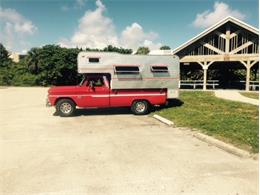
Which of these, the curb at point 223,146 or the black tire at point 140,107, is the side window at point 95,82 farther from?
the curb at point 223,146

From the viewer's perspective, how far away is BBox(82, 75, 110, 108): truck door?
1268 centimetres

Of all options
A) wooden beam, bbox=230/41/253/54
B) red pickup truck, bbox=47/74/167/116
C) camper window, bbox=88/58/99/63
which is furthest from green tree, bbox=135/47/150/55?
camper window, bbox=88/58/99/63

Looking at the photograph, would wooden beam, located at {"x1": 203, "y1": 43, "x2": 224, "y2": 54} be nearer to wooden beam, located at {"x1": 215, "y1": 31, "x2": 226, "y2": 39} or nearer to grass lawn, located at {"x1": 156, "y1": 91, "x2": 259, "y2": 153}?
wooden beam, located at {"x1": 215, "y1": 31, "x2": 226, "y2": 39}

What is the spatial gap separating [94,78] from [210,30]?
563 inches

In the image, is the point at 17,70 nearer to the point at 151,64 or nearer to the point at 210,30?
the point at 210,30

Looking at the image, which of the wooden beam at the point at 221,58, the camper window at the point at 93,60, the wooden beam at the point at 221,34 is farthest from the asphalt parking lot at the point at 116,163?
the wooden beam at the point at 221,34

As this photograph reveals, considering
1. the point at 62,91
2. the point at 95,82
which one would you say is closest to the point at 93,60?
the point at 95,82

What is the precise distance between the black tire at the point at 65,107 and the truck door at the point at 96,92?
65 cm

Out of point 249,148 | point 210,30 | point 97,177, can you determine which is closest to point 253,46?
point 210,30

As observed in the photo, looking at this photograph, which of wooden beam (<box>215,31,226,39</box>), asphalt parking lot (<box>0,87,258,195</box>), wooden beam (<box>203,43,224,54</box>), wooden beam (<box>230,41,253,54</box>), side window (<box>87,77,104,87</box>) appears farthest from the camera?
wooden beam (<box>203,43,224,54</box>)

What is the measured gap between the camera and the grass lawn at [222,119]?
795 cm

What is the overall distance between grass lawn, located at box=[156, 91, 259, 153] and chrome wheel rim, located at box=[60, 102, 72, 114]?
450cm

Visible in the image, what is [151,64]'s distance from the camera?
1368 centimetres

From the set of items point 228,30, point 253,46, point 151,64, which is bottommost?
point 151,64
